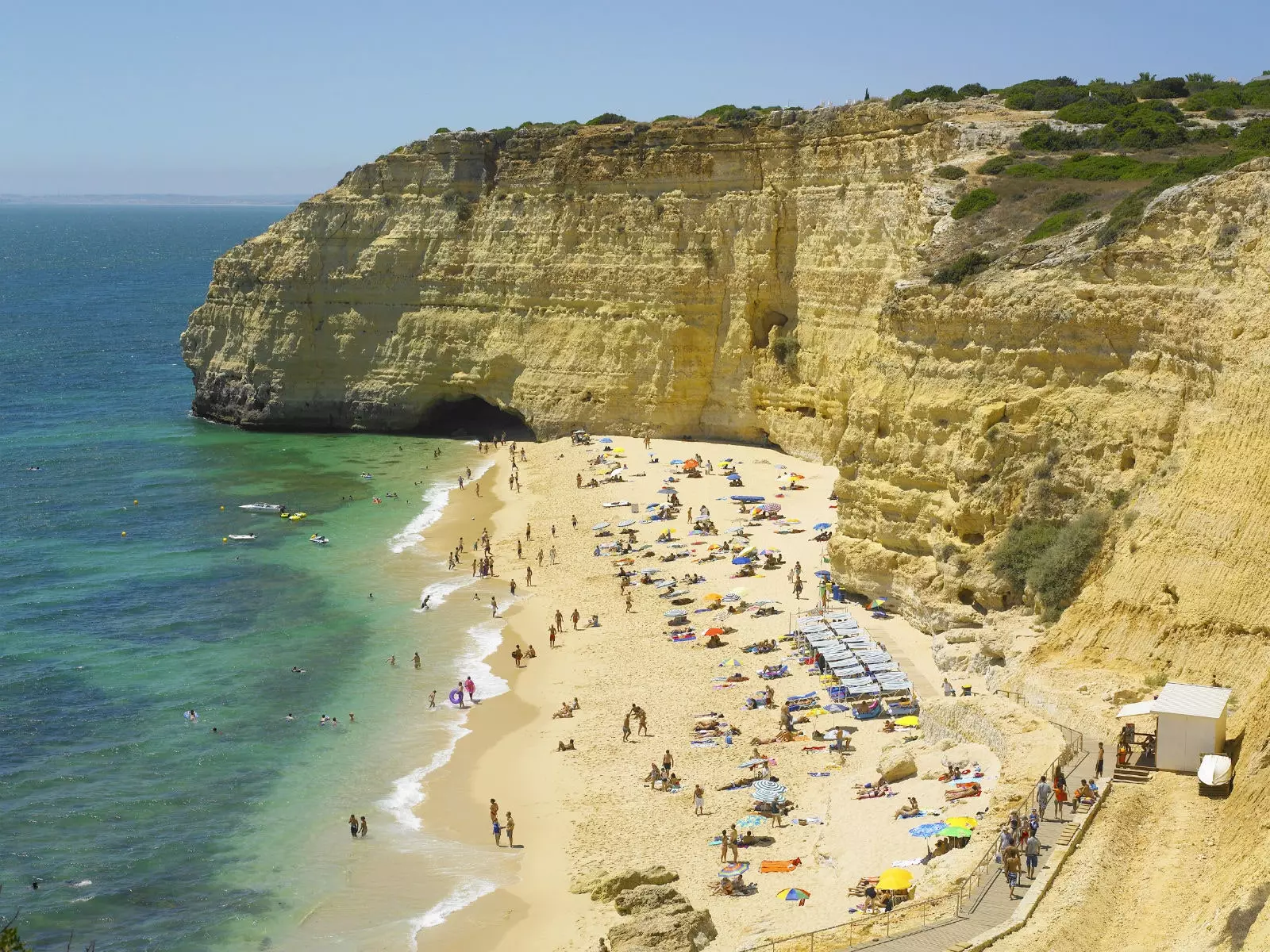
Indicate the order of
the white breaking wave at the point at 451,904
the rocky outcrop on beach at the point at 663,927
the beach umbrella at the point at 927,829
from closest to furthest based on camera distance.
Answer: the rocky outcrop on beach at the point at 663,927 → the beach umbrella at the point at 927,829 → the white breaking wave at the point at 451,904

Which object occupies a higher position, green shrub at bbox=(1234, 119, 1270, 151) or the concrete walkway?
green shrub at bbox=(1234, 119, 1270, 151)

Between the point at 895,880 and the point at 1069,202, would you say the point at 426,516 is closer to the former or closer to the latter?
the point at 1069,202

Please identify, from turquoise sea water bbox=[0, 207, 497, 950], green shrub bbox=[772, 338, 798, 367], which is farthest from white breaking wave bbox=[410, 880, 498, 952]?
green shrub bbox=[772, 338, 798, 367]

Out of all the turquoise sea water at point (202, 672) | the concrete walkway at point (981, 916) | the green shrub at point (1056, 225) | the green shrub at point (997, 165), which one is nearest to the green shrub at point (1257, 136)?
the green shrub at point (1056, 225)

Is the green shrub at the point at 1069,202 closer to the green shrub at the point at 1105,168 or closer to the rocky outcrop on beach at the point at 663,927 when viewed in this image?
the green shrub at the point at 1105,168

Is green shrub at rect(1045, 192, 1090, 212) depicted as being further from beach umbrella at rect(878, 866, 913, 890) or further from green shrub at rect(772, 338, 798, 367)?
beach umbrella at rect(878, 866, 913, 890)

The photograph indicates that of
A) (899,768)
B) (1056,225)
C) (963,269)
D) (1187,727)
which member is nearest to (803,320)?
(963,269)
